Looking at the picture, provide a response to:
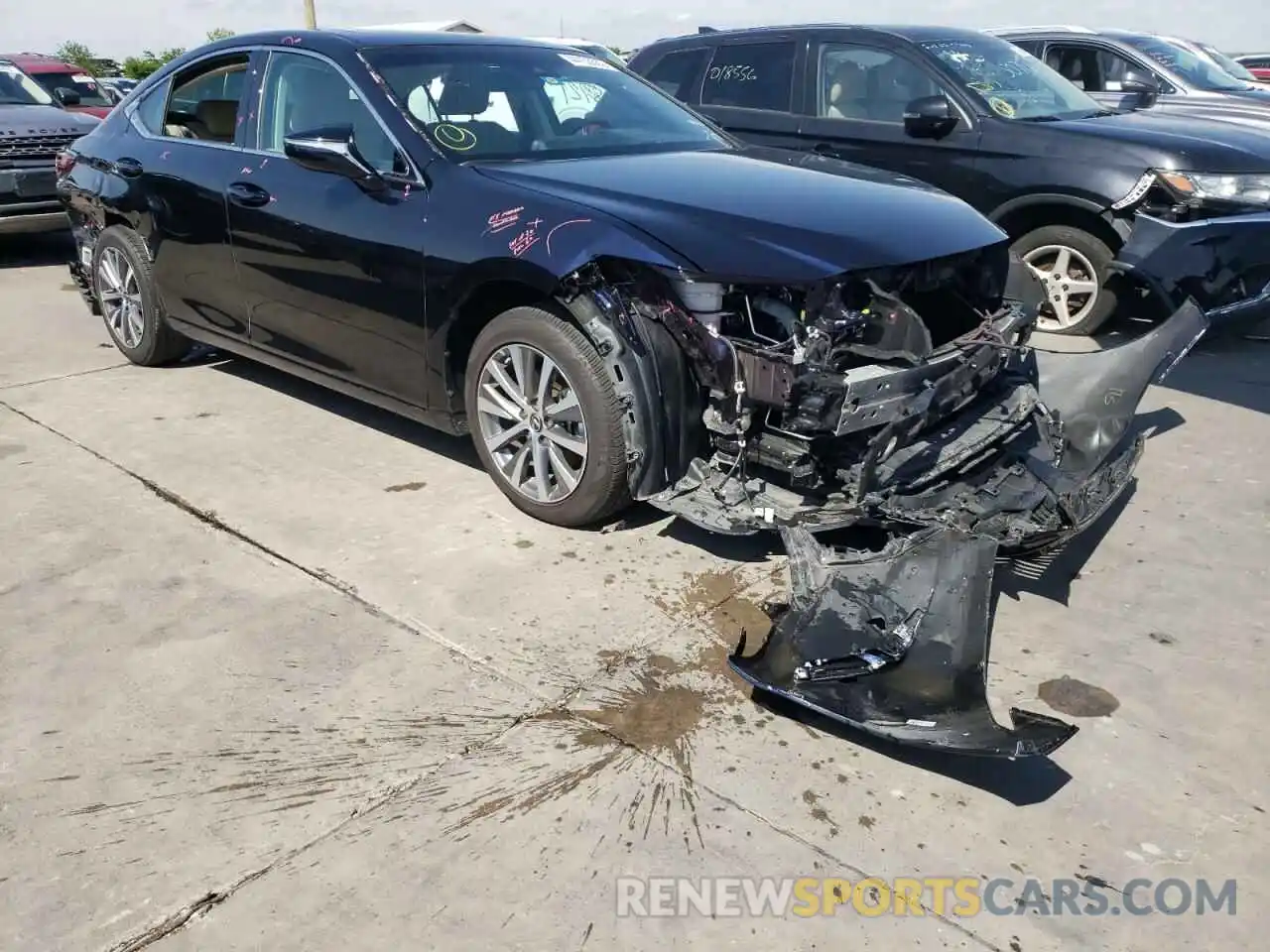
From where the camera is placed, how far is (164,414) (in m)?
5.27

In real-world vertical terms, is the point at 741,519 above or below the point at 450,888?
above

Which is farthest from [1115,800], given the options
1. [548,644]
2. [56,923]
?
[56,923]

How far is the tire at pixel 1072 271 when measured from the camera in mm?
6281

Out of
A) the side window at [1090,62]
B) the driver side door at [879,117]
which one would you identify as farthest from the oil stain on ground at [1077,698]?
the side window at [1090,62]

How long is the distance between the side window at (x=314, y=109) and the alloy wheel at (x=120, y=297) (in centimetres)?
149

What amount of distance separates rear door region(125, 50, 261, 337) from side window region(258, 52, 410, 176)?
0.19 meters

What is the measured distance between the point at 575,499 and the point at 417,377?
0.89 m

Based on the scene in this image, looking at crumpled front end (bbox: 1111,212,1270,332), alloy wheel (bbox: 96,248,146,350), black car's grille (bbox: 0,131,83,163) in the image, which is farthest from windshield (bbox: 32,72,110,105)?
crumpled front end (bbox: 1111,212,1270,332)

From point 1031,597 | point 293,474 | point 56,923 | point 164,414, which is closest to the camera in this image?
point 56,923

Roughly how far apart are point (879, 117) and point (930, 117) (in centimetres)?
51

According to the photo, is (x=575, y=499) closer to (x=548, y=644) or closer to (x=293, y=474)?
(x=548, y=644)

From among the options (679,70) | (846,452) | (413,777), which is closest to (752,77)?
(679,70)

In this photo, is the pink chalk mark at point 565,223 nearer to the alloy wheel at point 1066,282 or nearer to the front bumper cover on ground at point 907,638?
the front bumper cover on ground at point 907,638

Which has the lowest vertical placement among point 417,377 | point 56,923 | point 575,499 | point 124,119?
point 56,923
